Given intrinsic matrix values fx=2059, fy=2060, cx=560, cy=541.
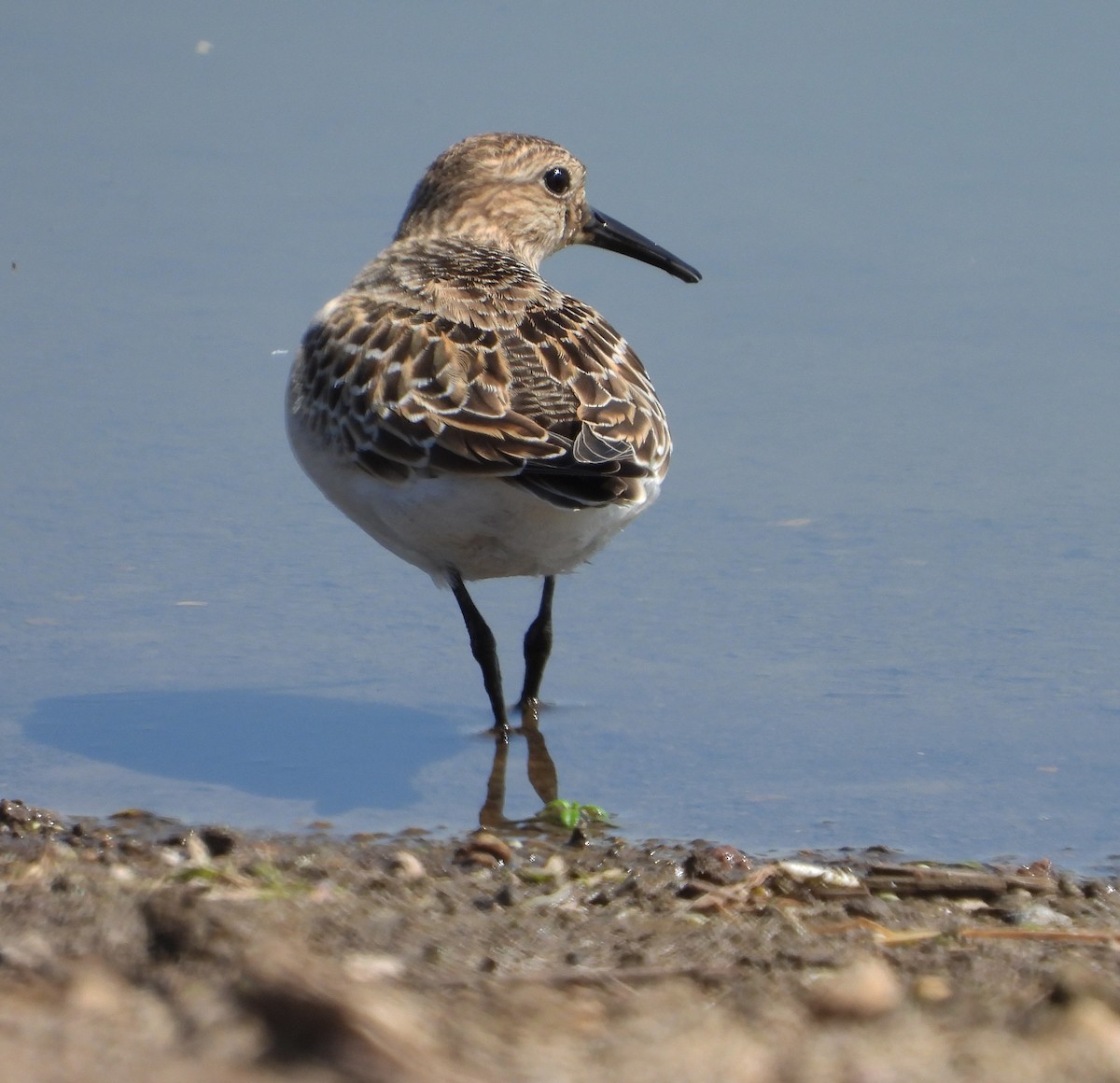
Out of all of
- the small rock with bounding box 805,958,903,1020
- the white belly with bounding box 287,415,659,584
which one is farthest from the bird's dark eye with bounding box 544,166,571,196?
the small rock with bounding box 805,958,903,1020

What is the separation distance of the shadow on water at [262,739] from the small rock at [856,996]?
2.59 m

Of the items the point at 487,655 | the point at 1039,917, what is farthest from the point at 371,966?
the point at 487,655

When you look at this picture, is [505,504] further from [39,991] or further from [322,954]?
[39,991]

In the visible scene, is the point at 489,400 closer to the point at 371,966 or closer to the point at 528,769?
the point at 528,769

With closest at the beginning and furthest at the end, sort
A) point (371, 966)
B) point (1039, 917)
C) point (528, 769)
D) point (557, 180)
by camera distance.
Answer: point (371, 966)
point (1039, 917)
point (528, 769)
point (557, 180)

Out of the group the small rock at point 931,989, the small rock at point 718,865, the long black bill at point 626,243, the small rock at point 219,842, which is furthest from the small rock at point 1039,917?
the long black bill at point 626,243

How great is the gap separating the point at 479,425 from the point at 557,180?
2.50m

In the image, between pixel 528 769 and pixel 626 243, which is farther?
pixel 626 243

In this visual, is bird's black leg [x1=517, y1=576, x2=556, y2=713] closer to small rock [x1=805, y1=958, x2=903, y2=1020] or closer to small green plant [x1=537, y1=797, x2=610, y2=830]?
small green plant [x1=537, y1=797, x2=610, y2=830]

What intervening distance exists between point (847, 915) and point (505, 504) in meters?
1.74

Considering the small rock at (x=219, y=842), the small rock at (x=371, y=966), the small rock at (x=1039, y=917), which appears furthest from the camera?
the small rock at (x=219, y=842)

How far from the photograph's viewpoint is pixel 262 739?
6.41 meters

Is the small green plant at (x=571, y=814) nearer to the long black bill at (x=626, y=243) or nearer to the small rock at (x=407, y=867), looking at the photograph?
the small rock at (x=407, y=867)

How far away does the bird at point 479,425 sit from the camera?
575cm
